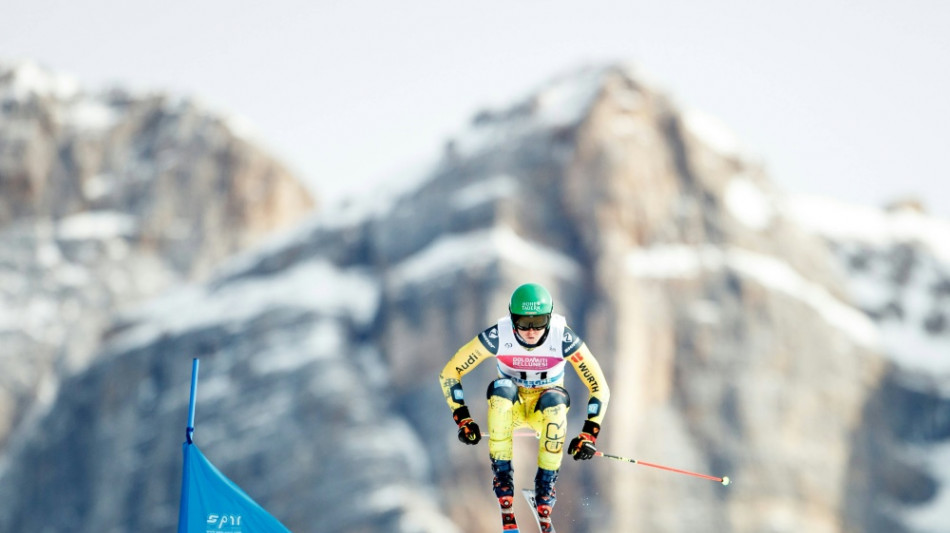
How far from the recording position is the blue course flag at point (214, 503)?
456 inches

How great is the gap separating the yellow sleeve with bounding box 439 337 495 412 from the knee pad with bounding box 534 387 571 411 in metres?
0.74

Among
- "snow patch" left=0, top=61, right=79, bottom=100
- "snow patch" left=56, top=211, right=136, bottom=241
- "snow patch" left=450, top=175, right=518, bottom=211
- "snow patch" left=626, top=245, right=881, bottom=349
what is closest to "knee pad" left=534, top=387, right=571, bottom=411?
"snow patch" left=626, top=245, right=881, bottom=349

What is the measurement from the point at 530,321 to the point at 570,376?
42731mm

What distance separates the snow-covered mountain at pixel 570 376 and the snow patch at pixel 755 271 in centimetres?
17

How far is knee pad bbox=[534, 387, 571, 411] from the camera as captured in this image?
40.3 feet

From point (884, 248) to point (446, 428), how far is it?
31.7 metres

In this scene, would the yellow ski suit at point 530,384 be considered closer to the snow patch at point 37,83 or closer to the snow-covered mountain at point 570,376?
the snow-covered mountain at point 570,376

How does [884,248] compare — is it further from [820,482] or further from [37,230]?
[37,230]

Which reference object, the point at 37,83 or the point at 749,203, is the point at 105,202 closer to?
the point at 37,83

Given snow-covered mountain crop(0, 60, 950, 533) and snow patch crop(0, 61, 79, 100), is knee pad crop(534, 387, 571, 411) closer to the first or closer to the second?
snow-covered mountain crop(0, 60, 950, 533)

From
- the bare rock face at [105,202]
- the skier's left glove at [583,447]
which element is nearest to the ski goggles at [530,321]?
the skier's left glove at [583,447]

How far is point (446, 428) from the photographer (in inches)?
2231

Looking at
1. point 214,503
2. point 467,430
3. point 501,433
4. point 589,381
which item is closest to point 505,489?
point 501,433

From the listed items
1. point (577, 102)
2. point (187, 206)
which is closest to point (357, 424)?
point (577, 102)
